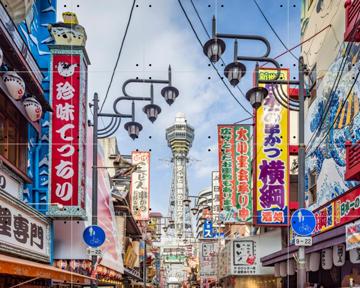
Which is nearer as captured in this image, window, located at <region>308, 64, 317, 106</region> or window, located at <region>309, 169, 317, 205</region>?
window, located at <region>309, 169, 317, 205</region>

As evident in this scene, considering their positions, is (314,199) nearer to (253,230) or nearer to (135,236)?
(253,230)

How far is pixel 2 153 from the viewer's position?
12.8 m

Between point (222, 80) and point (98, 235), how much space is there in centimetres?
534

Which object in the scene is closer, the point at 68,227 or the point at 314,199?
the point at 68,227

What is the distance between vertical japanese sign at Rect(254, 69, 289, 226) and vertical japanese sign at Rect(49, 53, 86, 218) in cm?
945

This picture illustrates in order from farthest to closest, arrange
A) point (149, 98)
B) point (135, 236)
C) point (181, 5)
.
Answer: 1. point (135, 236)
2. point (149, 98)
3. point (181, 5)

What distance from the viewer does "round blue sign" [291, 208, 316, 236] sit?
1139 centimetres

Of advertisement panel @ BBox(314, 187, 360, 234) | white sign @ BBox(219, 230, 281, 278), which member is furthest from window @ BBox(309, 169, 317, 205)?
white sign @ BBox(219, 230, 281, 278)

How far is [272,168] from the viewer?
2200cm

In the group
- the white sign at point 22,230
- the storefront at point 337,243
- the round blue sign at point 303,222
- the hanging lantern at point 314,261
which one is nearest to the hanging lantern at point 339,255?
the storefront at point 337,243

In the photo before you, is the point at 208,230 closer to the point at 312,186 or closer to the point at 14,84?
the point at 312,186

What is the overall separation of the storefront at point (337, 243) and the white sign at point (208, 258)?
2884 centimetres

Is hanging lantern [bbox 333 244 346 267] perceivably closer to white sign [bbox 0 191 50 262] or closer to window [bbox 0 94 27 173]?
white sign [bbox 0 191 50 262]

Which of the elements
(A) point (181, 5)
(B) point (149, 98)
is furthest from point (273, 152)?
(A) point (181, 5)
